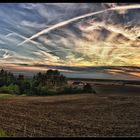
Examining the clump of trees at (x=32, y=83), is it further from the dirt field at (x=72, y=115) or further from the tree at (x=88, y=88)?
the tree at (x=88, y=88)

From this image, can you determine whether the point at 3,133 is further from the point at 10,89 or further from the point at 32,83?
the point at 32,83

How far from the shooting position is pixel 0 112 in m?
7.71

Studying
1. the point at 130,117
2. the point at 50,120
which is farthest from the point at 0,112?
the point at 130,117

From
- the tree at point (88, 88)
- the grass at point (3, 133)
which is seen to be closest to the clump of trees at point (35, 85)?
the tree at point (88, 88)

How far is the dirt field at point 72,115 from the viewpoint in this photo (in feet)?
24.7

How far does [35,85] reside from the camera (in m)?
7.94

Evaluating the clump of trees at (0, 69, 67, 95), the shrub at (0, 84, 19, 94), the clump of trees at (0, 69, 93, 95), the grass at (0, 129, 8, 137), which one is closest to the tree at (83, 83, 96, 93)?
the clump of trees at (0, 69, 93, 95)

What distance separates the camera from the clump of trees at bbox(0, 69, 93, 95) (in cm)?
788

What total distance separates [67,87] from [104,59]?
84 cm

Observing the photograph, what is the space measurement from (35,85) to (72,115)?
892mm

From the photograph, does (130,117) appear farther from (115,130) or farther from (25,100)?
(25,100)

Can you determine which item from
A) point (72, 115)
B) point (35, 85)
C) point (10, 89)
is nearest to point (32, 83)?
point (35, 85)

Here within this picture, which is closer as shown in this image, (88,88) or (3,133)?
(3,133)

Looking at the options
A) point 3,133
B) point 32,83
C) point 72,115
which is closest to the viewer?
point 3,133
